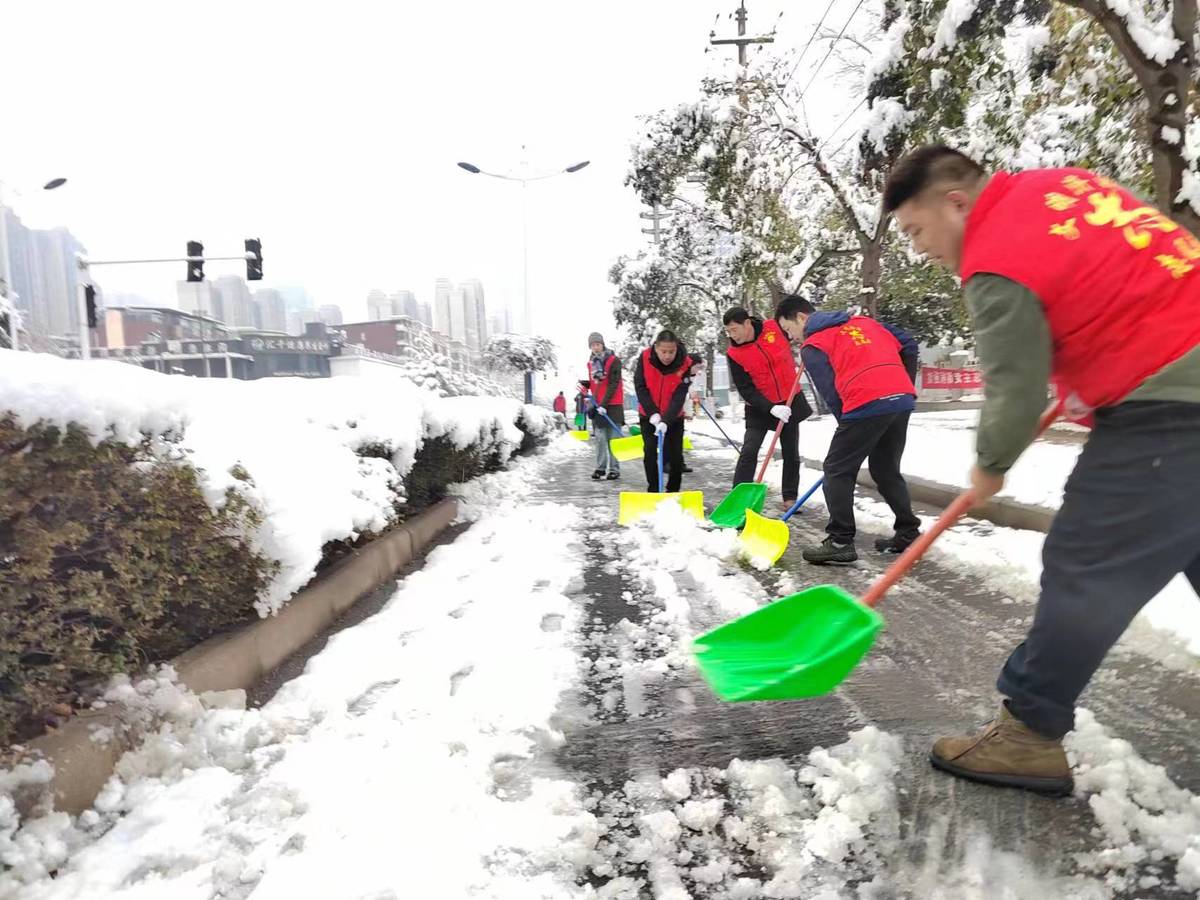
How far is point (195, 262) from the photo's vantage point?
67.6ft

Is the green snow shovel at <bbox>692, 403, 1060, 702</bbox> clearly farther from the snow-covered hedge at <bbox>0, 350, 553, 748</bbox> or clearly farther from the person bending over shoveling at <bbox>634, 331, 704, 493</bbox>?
the person bending over shoveling at <bbox>634, 331, 704, 493</bbox>

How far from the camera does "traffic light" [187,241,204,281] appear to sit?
67.7 feet

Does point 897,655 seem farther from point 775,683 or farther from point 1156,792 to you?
point 775,683

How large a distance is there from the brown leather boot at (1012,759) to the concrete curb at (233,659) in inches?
86.5

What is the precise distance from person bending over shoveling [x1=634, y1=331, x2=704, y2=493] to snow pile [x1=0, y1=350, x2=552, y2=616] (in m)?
2.71

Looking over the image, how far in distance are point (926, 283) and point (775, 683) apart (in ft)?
Answer: 54.9

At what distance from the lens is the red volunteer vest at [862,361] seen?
13.2 feet

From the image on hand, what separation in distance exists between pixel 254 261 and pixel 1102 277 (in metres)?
22.5

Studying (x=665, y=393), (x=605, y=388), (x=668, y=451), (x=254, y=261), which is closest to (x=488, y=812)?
(x=665, y=393)

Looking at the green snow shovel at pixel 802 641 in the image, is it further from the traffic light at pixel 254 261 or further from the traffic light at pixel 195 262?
the traffic light at pixel 195 262

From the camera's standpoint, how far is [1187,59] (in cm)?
451

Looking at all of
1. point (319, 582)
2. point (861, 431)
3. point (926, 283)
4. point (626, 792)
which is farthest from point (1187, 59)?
point (926, 283)

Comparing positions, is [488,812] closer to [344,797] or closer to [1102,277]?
[344,797]

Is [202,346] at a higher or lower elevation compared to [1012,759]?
higher
